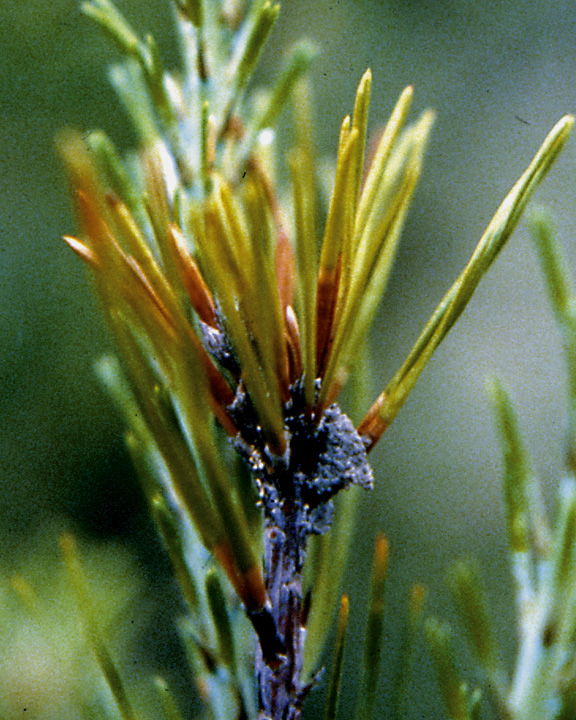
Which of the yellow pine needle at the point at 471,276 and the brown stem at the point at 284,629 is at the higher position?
the yellow pine needle at the point at 471,276

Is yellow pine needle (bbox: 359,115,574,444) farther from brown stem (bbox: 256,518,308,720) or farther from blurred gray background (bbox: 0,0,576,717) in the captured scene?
blurred gray background (bbox: 0,0,576,717)

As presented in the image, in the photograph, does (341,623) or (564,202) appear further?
(564,202)

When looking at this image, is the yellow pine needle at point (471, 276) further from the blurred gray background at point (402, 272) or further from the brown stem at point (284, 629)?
the blurred gray background at point (402, 272)

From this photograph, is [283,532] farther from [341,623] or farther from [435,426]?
[435,426]

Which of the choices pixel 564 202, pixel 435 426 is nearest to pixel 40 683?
pixel 435 426

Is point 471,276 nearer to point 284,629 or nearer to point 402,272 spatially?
point 284,629

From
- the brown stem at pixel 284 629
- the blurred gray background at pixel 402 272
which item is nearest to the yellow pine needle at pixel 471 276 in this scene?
the brown stem at pixel 284 629

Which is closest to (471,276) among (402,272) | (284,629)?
(284,629)

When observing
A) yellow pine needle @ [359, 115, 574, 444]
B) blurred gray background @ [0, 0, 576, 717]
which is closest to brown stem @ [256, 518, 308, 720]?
yellow pine needle @ [359, 115, 574, 444]
